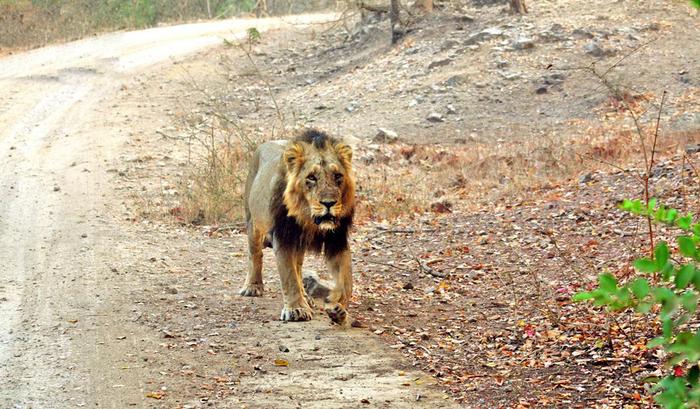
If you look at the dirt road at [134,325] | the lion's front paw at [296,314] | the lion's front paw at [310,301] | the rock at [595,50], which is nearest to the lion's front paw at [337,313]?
the dirt road at [134,325]

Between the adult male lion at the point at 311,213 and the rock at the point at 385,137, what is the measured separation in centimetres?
932

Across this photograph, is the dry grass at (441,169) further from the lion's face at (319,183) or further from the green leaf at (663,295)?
the green leaf at (663,295)

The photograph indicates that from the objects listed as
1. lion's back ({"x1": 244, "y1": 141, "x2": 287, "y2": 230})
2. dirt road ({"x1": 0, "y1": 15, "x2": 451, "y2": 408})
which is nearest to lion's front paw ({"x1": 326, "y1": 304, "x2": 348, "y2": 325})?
dirt road ({"x1": 0, "y1": 15, "x2": 451, "y2": 408})

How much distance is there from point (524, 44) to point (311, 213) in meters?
14.4

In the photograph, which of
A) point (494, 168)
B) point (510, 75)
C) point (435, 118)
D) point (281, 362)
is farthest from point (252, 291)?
point (510, 75)

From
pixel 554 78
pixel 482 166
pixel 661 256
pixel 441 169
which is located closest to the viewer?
pixel 661 256

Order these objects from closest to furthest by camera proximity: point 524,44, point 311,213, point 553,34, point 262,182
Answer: point 311,213 → point 262,182 → point 524,44 → point 553,34

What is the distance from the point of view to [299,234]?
7898 mm

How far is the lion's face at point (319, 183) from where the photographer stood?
757cm

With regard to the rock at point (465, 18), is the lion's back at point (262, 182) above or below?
above

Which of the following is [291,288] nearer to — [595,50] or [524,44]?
[595,50]

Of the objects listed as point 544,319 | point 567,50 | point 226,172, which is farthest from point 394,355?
point 567,50

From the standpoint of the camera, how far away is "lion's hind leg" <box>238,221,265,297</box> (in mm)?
9141

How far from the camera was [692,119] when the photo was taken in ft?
53.3
